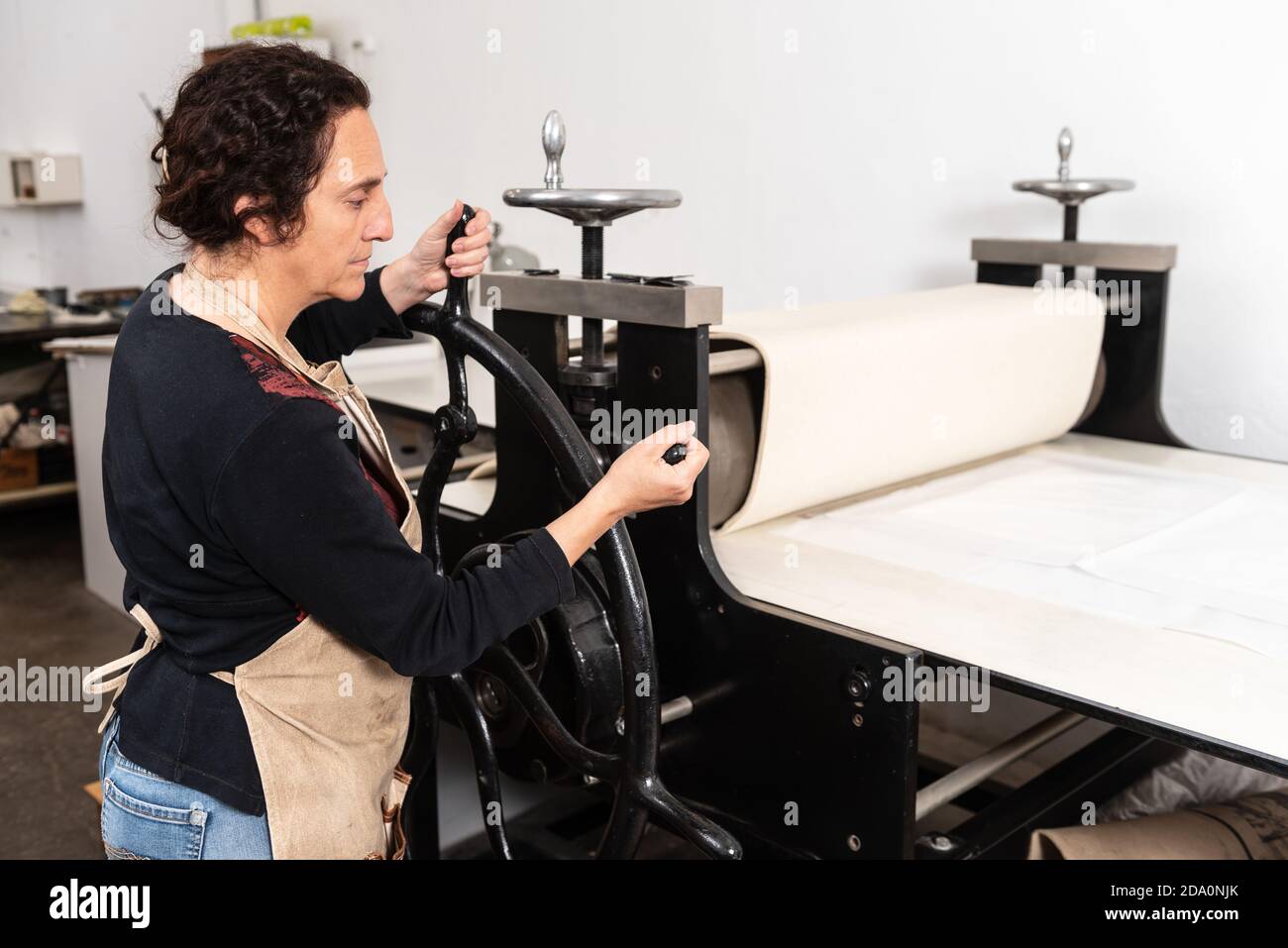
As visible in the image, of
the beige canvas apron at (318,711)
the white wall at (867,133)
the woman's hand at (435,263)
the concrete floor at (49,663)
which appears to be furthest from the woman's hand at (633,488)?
Answer: the concrete floor at (49,663)

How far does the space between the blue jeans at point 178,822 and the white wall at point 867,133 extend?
172cm

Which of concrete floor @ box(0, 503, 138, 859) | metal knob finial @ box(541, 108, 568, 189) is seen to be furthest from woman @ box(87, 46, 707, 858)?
concrete floor @ box(0, 503, 138, 859)

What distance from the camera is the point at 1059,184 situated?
2055mm

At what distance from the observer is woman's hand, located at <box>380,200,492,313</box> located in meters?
1.34

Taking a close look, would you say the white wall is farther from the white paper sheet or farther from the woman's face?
the woman's face

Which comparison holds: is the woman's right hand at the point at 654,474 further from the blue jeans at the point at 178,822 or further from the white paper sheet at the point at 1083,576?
the blue jeans at the point at 178,822

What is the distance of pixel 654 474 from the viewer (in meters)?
1.13

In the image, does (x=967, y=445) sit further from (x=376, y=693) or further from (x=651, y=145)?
(x=651, y=145)

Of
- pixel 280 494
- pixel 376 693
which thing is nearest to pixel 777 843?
pixel 376 693

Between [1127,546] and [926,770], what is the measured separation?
904 mm

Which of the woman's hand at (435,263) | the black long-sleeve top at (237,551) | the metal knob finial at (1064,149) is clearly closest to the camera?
the black long-sleeve top at (237,551)

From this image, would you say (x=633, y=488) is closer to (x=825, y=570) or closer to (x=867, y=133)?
(x=825, y=570)

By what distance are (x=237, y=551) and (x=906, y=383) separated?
3.16 ft

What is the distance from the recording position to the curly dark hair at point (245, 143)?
41.8 inches
